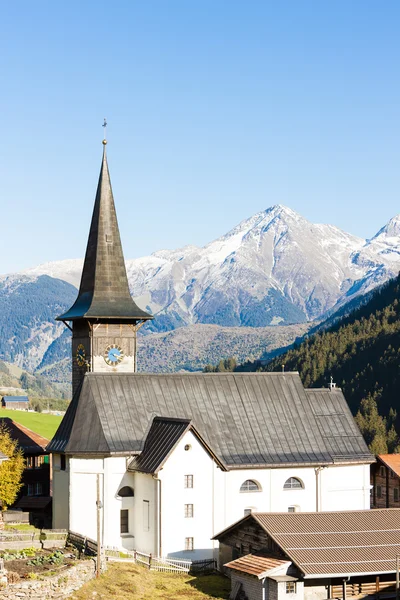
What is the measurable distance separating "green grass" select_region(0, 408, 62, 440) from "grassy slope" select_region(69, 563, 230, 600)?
317 ft

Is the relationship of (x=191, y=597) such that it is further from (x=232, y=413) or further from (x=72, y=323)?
(x=72, y=323)

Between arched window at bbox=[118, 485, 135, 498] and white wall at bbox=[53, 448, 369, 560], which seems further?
arched window at bbox=[118, 485, 135, 498]

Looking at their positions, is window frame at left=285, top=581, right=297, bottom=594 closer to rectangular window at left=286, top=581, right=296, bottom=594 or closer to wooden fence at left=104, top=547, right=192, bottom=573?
rectangular window at left=286, top=581, right=296, bottom=594

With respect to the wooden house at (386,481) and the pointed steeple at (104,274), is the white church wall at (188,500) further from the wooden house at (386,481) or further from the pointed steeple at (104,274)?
the wooden house at (386,481)

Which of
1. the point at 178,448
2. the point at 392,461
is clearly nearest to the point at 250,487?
the point at 178,448

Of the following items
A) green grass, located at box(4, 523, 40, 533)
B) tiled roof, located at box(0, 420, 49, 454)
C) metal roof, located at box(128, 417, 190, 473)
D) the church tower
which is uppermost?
the church tower

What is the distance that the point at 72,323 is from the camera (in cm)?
8094

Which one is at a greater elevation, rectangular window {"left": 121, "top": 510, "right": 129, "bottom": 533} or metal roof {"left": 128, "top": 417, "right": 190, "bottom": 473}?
metal roof {"left": 128, "top": 417, "right": 190, "bottom": 473}

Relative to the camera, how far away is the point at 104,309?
78.4 meters

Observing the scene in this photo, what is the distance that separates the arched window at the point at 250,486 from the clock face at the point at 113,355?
1402cm

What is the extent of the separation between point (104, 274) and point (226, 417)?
51.0 ft

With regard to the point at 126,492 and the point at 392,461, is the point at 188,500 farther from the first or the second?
the point at 392,461

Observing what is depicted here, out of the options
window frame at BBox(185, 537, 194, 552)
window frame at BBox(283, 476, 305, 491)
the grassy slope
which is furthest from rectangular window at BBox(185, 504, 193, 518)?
window frame at BBox(283, 476, 305, 491)

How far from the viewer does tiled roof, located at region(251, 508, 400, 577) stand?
55.8 m
